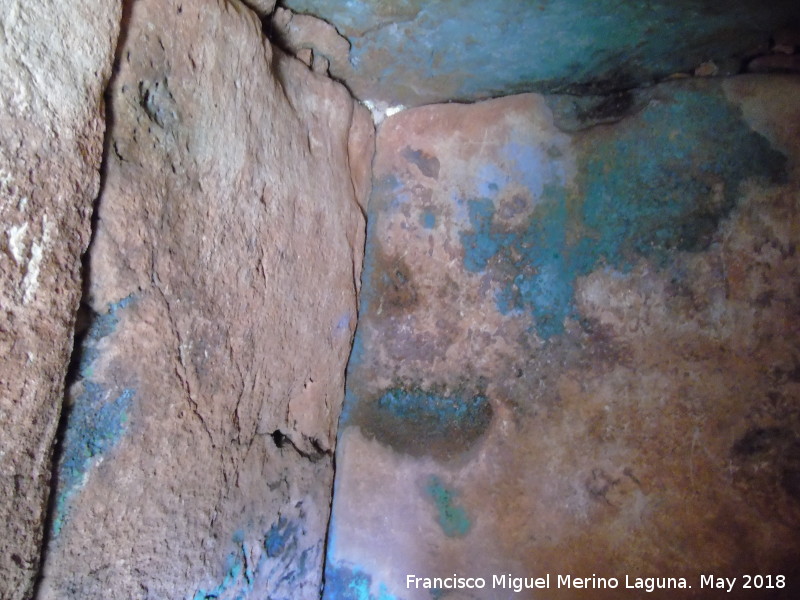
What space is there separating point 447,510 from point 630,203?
→ 45.5 inches

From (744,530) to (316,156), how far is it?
163cm

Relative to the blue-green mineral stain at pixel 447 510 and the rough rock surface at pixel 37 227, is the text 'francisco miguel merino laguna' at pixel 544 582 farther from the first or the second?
the rough rock surface at pixel 37 227

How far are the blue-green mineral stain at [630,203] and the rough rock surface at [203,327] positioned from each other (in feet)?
2.02

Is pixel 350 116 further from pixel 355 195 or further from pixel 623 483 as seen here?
pixel 623 483

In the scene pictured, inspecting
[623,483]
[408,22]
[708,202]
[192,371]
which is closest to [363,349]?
[192,371]

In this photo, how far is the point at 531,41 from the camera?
1.52 meters

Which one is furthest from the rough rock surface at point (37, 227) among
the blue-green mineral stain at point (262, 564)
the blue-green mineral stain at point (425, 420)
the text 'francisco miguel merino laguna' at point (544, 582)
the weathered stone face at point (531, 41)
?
the text 'francisco miguel merino laguna' at point (544, 582)

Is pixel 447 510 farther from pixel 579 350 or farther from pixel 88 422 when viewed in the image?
pixel 88 422

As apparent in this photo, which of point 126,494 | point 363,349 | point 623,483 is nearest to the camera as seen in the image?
point 126,494

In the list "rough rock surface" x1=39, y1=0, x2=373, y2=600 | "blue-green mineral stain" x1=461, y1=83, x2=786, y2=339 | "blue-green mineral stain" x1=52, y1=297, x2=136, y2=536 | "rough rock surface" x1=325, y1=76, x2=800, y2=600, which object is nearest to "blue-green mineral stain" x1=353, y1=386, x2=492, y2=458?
"rough rock surface" x1=325, y1=76, x2=800, y2=600

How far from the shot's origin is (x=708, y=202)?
157cm

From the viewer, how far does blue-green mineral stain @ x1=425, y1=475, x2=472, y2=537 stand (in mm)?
1661

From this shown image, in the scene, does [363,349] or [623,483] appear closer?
[623,483]

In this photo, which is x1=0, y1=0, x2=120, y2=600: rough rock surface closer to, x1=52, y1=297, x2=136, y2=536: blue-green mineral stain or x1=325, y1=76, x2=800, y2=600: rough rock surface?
x1=52, y1=297, x2=136, y2=536: blue-green mineral stain
